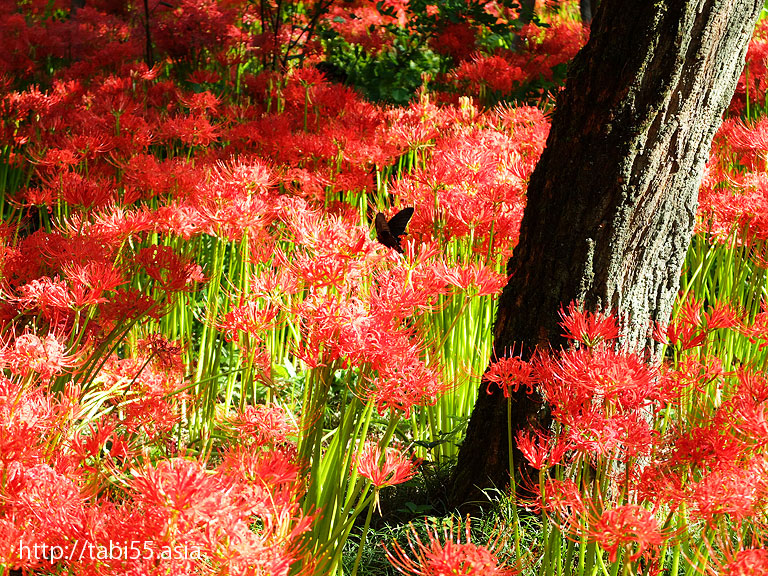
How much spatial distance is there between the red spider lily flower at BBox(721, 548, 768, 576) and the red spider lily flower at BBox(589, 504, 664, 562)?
0.37ft

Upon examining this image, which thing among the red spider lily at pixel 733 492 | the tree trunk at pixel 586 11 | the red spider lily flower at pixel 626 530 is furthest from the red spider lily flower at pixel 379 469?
the tree trunk at pixel 586 11

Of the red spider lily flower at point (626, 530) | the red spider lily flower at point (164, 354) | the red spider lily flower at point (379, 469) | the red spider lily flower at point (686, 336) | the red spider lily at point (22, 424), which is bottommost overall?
the red spider lily flower at point (164, 354)

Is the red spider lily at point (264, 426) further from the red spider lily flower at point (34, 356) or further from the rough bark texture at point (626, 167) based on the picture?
the rough bark texture at point (626, 167)

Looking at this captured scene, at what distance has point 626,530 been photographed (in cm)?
110

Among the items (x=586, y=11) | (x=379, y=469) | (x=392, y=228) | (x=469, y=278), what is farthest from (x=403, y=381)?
(x=586, y=11)

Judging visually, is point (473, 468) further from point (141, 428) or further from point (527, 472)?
point (141, 428)

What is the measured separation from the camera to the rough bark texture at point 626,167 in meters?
1.74

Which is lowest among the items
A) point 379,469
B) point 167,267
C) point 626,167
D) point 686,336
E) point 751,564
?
point 379,469

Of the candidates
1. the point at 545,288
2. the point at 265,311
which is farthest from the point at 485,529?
the point at 265,311

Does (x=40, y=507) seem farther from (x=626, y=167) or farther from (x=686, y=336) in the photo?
(x=626, y=167)

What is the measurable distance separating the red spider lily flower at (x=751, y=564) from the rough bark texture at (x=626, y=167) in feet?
2.79

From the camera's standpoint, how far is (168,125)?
302cm

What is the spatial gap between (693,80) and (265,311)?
1121 mm

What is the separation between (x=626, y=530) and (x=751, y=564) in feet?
0.56
